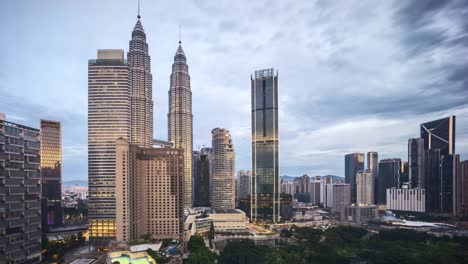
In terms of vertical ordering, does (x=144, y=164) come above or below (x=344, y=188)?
above

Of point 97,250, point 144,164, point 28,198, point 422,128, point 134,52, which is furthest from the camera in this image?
point 422,128

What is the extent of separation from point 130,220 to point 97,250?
7.66 m

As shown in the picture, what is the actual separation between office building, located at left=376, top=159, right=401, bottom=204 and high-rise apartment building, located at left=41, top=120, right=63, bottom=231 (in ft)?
428

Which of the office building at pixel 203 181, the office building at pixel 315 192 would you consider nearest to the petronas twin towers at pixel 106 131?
the office building at pixel 203 181

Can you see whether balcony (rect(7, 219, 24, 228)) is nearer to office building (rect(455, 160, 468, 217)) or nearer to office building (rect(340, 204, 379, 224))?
office building (rect(340, 204, 379, 224))

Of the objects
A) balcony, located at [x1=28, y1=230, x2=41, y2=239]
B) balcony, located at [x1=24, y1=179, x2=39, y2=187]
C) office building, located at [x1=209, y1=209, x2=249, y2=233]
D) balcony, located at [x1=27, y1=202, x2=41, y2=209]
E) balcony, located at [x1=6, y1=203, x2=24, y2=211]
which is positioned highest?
balcony, located at [x1=24, y1=179, x2=39, y2=187]

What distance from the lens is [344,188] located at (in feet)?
355

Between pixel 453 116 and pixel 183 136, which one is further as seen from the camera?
pixel 183 136

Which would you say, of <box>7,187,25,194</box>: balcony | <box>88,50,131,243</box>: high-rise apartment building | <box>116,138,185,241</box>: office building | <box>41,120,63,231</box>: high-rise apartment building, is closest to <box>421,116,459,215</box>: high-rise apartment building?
<box>116,138,185,241</box>: office building

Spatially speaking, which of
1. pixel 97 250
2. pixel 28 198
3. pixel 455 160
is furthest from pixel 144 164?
pixel 455 160

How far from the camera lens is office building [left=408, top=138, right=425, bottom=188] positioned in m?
109

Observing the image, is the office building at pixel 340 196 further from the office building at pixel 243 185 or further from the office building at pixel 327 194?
the office building at pixel 243 185

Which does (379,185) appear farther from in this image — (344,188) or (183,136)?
(183,136)

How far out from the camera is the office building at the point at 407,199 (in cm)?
10456
